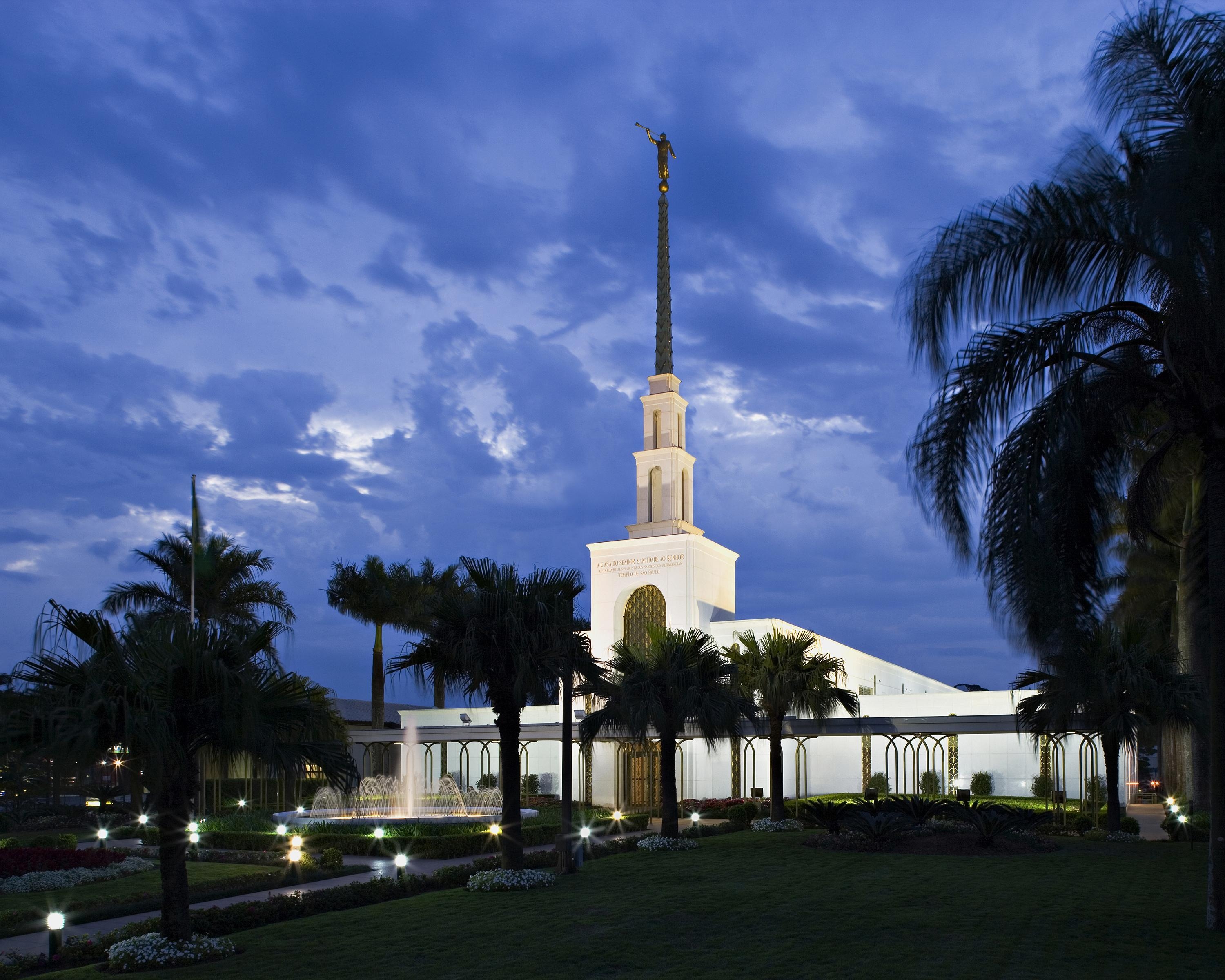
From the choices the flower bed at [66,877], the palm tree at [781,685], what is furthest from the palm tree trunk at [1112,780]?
the flower bed at [66,877]

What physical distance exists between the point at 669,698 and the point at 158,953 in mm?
14788

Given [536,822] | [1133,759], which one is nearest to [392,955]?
[536,822]

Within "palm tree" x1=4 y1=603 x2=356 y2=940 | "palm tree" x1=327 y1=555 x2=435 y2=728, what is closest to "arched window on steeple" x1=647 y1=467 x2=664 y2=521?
"palm tree" x1=327 y1=555 x2=435 y2=728

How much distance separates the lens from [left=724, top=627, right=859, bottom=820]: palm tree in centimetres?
3095

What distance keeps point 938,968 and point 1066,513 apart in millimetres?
4967

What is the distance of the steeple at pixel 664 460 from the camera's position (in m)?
50.0

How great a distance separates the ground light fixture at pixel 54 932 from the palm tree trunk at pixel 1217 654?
1322 centimetres

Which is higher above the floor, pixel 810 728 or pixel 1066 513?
pixel 1066 513

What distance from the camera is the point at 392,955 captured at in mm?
13008

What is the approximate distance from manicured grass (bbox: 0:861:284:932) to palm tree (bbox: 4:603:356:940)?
5.52 metres

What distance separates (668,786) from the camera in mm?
26703

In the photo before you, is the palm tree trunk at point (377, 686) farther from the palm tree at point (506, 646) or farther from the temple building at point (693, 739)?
the palm tree at point (506, 646)

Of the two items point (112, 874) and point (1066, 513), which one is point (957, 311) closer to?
point (1066, 513)

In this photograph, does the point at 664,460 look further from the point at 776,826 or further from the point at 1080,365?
the point at 1080,365
